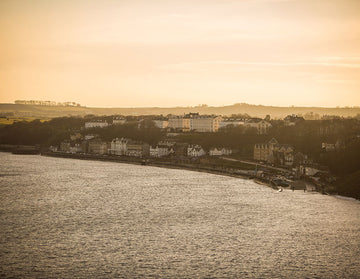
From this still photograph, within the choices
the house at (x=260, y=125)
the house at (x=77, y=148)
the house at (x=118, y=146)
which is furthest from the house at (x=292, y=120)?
the house at (x=77, y=148)

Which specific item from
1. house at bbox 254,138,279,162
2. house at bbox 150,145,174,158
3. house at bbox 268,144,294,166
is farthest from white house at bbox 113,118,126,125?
house at bbox 268,144,294,166

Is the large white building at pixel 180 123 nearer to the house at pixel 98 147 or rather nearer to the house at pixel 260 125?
the house at pixel 260 125

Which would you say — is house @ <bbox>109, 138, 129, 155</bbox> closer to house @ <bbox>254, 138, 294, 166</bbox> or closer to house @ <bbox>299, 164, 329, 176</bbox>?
house @ <bbox>254, 138, 294, 166</bbox>

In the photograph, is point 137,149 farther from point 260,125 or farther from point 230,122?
point 230,122

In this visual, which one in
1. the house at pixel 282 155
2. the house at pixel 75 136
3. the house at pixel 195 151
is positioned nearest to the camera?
the house at pixel 282 155

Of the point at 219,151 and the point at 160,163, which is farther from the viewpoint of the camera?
the point at 219,151

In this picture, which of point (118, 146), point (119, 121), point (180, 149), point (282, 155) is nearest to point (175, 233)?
point (282, 155)
